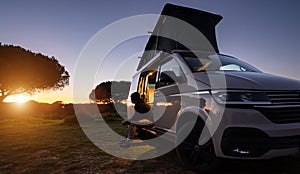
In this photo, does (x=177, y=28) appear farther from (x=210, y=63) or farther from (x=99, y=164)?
(x=99, y=164)

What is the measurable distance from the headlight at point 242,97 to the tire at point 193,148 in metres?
0.48

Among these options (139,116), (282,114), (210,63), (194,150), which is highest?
(210,63)

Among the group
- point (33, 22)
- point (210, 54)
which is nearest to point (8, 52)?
point (33, 22)

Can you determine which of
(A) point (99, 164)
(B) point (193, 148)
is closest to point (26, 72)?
(A) point (99, 164)

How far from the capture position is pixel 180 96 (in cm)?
324

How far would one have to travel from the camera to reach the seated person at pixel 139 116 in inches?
177

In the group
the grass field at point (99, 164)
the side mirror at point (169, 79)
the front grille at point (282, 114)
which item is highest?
the side mirror at point (169, 79)

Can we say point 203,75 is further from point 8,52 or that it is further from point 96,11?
point 8,52

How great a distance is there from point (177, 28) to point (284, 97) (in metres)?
3.86

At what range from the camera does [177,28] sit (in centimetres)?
569

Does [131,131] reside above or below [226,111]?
below

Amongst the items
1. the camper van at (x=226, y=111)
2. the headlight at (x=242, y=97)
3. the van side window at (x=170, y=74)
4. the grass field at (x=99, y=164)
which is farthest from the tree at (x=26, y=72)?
the headlight at (x=242, y=97)

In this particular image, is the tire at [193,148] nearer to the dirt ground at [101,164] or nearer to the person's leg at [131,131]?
the dirt ground at [101,164]

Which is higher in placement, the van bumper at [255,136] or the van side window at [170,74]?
the van side window at [170,74]
